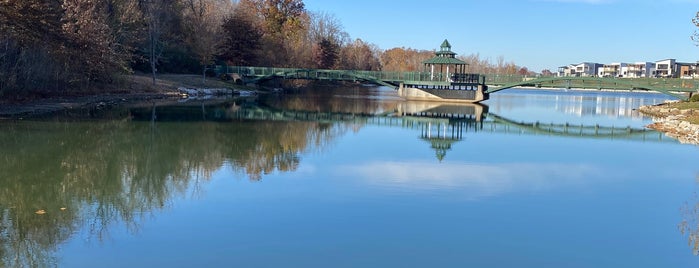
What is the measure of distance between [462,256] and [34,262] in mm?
5388

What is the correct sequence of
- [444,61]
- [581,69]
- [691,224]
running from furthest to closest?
[581,69]
[444,61]
[691,224]

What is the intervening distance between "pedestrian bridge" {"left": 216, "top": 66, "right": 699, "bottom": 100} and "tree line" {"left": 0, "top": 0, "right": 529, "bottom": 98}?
150 inches

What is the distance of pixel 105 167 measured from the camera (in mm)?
13422

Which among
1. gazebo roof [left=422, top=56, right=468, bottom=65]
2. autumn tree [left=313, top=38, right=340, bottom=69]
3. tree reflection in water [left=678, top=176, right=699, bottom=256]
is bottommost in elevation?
tree reflection in water [left=678, top=176, right=699, bottom=256]

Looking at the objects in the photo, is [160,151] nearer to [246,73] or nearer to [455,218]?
[455,218]

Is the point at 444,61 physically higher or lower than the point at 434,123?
higher

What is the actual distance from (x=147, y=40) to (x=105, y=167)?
36.1m

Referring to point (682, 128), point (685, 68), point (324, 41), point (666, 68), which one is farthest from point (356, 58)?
point (666, 68)

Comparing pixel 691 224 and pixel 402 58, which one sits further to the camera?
pixel 402 58

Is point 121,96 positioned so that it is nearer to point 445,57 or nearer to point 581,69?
point 445,57

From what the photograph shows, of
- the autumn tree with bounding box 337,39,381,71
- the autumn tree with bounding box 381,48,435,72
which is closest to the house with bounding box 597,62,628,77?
the autumn tree with bounding box 381,48,435,72

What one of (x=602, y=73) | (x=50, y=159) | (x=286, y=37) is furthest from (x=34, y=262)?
(x=602, y=73)

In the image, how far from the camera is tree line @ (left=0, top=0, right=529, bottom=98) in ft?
82.5

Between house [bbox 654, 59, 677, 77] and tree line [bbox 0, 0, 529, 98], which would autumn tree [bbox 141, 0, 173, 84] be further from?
house [bbox 654, 59, 677, 77]
